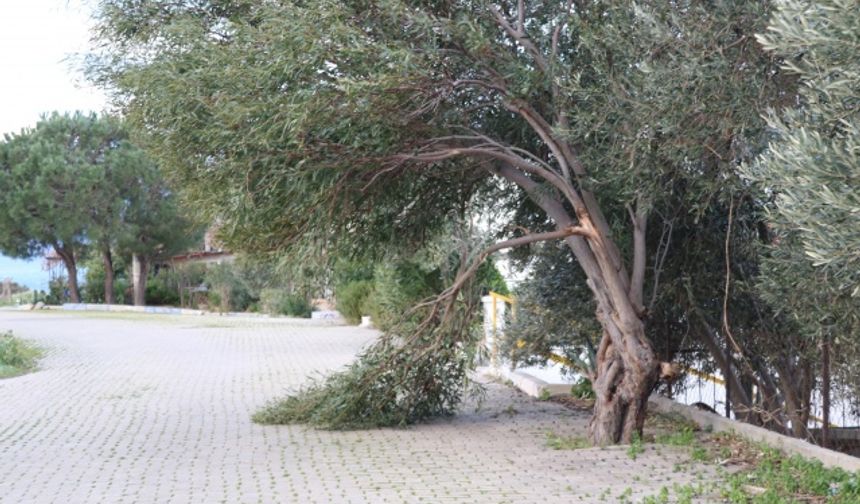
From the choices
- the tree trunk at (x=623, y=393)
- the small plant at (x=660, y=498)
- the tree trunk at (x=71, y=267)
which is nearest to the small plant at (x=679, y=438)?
the tree trunk at (x=623, y=393)

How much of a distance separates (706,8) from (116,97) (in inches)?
253

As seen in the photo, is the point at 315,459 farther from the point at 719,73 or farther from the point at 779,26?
the point at 779,26

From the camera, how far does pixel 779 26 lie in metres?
6.17

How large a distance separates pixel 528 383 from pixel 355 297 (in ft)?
62.1

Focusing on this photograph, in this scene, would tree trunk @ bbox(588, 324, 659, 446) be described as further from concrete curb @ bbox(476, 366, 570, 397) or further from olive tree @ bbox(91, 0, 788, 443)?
concrete curb @ bbox(476, 366, 570, 397)

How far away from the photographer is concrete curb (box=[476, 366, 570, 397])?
52.3ft

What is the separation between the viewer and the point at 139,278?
53.8 meters

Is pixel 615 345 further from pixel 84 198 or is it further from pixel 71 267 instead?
pixel 71 267

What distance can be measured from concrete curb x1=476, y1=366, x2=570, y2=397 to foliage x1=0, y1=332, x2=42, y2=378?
8.77 m

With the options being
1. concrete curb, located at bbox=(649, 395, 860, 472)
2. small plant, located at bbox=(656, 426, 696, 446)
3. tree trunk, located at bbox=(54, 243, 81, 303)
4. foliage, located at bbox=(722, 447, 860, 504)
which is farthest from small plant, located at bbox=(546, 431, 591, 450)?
tree trunk, located at bbox=(54, 243, 81, 303)

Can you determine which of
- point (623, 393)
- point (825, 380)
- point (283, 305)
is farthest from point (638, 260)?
point (283, 305)

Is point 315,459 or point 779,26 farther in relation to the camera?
point 315,459

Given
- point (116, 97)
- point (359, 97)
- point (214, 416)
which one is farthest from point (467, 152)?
point (214, 416)

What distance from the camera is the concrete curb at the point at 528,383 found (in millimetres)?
15930
